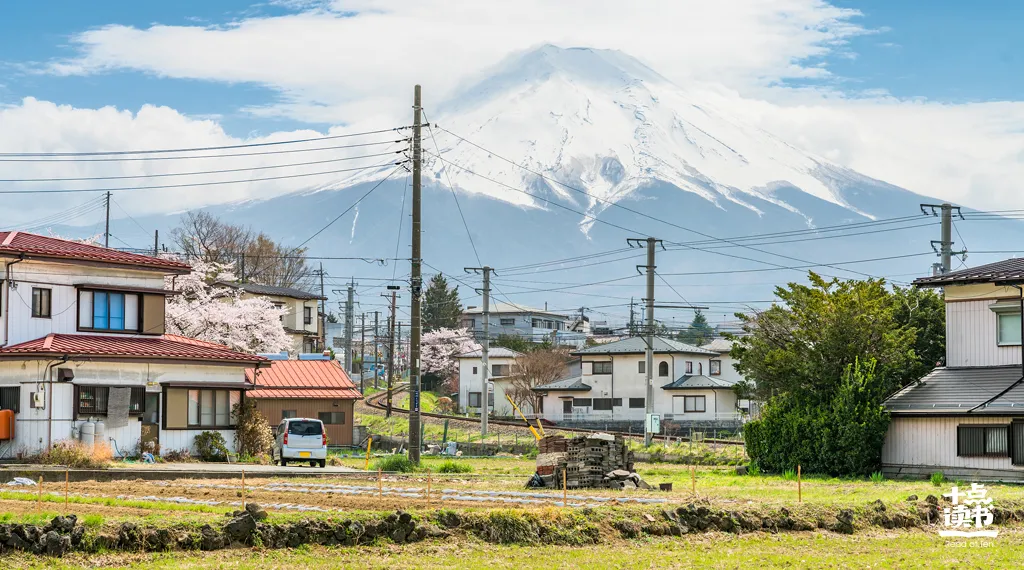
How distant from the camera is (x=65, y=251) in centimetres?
3516

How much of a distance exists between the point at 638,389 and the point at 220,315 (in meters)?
29.7

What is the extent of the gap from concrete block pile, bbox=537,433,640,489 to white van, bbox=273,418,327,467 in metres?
10.4

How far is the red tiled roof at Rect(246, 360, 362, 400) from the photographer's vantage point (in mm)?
51375

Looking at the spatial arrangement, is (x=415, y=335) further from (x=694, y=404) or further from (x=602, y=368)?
(x=602, y=368)

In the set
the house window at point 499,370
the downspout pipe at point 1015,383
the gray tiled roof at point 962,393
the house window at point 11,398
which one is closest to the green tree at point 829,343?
the gray tiled roof at point 962,393

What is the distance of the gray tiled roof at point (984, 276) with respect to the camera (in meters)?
34.1

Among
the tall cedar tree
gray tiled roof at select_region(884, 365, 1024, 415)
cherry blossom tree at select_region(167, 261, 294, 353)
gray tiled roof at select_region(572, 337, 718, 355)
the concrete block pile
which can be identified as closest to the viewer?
the concrete block pile

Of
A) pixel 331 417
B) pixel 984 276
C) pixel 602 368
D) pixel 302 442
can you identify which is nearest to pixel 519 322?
pixel 602 368

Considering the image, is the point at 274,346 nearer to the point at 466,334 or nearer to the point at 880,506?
the point at 466,334

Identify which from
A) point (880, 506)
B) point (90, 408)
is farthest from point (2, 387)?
point (880, 506)

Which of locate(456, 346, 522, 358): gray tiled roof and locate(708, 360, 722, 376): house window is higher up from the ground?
locate(456, 346, 522, 358): gray tiled roof

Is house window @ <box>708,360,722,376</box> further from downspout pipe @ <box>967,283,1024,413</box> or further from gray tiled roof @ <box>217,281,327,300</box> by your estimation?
downspout pipe @ <box>967,283,1024,413</box>

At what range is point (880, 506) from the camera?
774 inches

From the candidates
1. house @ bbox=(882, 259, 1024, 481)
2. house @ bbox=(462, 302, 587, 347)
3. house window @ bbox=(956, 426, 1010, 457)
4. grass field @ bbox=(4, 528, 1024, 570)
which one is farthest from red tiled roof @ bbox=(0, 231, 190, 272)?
house @ bbox=(462, 302, 587, 347)
